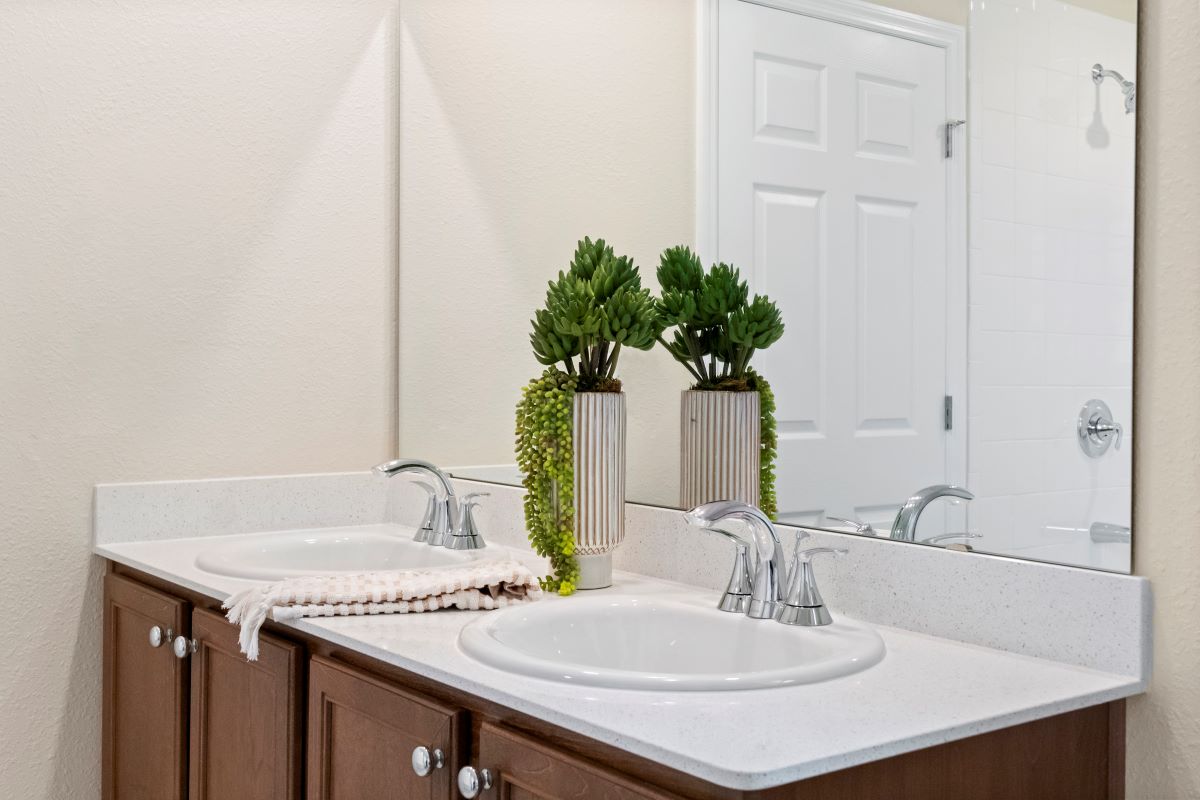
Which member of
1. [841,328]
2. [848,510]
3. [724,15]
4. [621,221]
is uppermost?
[724,15]

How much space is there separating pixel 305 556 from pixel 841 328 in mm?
1075

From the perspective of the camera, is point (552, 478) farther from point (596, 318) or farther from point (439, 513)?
point (439, 513)

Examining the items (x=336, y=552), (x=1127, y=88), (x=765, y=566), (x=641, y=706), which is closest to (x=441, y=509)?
(x=336, y=552)

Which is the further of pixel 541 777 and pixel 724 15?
pixel 724 15

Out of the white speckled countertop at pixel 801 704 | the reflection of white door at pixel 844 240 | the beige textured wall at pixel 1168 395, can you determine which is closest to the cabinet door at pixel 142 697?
the white speckled countertop at pixel 801 704

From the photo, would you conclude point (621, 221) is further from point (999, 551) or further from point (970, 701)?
point (970, 701)

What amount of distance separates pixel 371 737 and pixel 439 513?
660 mm

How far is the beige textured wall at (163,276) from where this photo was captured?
195cm

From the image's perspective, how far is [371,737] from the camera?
1333mm

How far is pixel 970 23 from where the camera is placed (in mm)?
1331

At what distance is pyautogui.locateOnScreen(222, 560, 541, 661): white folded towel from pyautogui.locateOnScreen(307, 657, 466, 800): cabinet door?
0.08 metres

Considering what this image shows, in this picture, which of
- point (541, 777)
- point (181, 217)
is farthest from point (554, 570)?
point (181, 217)

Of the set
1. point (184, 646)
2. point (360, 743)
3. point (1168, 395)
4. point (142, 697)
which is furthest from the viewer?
point (142, 697)

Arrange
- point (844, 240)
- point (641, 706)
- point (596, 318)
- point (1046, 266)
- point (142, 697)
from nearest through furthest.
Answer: point (641, 706) → point (1046, 266) → point (844, 240) → point (596, 318) → point (142, 697)
